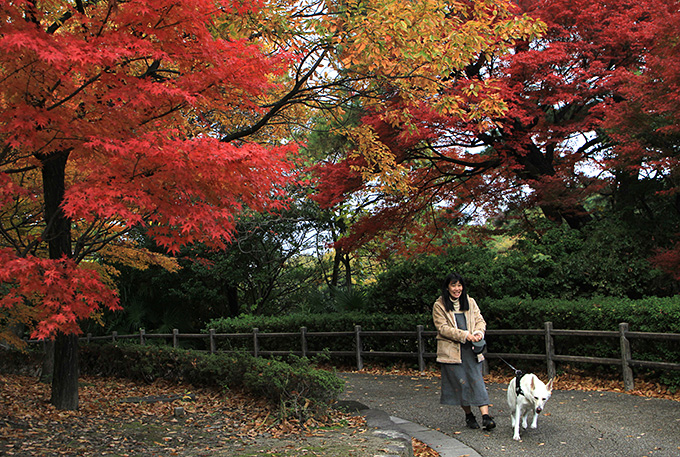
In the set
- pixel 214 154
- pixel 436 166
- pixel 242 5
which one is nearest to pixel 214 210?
pixel 214 154

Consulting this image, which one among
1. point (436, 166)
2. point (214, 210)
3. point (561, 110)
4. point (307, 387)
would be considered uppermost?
point (561, 110)

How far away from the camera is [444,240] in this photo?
554 inches

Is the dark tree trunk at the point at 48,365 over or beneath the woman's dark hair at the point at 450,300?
beneath

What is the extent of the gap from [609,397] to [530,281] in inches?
163

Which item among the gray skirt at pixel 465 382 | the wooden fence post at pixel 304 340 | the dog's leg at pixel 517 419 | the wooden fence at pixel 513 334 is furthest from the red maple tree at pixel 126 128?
the wooden fence post at pixel 304 340

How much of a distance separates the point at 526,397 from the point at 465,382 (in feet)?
2.21

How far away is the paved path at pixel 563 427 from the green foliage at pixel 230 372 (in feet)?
3.86

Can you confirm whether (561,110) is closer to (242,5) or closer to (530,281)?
(530,281)

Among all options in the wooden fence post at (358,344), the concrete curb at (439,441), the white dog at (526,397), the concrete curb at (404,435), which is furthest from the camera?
the wooden fence post at (358,344)

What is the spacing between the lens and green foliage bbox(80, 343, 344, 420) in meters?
6.89

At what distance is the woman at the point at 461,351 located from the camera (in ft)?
20.3

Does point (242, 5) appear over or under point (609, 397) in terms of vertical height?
over

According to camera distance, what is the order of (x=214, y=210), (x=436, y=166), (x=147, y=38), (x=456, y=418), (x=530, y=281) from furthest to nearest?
(x=436, y=166)
(x=530, y=281)
(x=456, y=418)
(x=147, y=38)
(x=214, y=210)

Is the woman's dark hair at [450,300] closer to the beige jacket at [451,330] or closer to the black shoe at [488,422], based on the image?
the beige jacket at [451,330]
